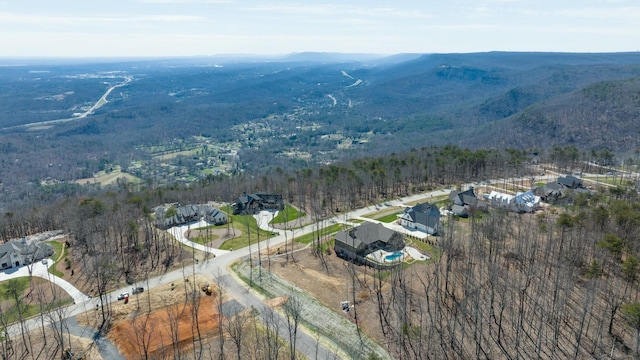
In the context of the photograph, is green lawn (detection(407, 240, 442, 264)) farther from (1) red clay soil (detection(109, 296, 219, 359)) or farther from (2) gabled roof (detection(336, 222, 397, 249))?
(1) red clay soil (detection(109, 296, 219, 359))

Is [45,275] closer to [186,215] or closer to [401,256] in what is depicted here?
[186,215]

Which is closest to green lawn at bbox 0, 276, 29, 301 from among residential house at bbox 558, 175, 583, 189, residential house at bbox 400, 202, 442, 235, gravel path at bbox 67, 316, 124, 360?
gravel path at bbox 67, 316, 124, 360

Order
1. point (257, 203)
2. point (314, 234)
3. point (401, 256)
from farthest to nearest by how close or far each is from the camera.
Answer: point (257, 203), point (314, 234), point (401, 256)

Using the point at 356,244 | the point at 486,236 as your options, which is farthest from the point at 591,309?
the point at 356,244

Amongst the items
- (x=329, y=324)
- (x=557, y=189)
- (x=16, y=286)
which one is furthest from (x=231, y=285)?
(x=557, y=189)

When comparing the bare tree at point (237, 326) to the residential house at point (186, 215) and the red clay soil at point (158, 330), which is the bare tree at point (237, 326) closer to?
the red clay soil at point (158, 330)

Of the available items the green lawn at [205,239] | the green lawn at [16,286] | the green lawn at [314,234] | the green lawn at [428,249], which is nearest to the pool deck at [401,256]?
the green lawn at [428,249]
